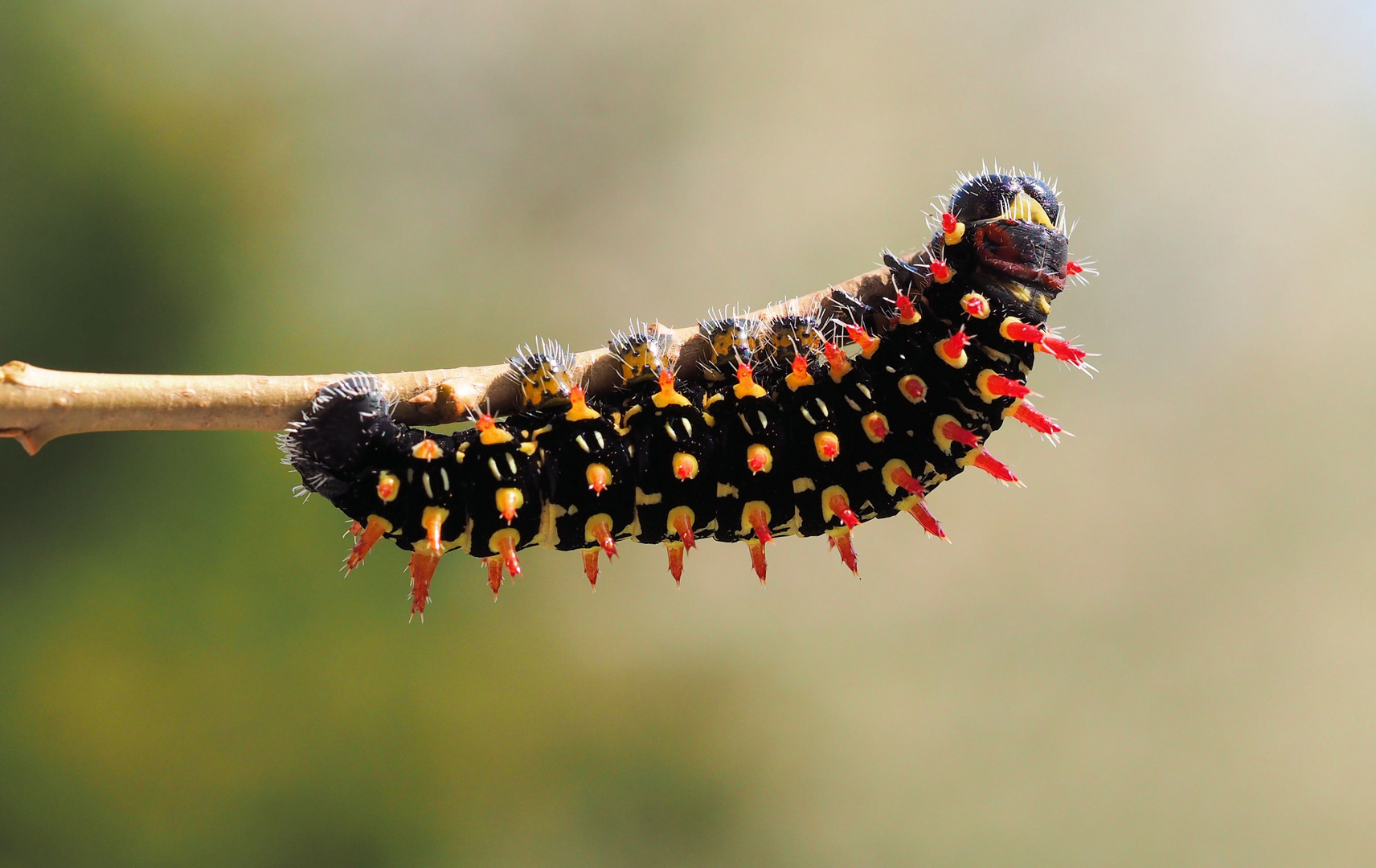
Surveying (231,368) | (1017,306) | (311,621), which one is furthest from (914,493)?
(231,368)

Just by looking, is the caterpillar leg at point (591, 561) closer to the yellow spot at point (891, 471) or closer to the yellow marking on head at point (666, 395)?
the yellow marking on head at point (666, 395)

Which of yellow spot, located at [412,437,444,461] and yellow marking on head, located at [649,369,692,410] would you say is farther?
yellow marking on head, located at [649,369,692,410]

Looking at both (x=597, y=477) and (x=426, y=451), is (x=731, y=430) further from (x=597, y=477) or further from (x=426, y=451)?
(x=426, y=451)

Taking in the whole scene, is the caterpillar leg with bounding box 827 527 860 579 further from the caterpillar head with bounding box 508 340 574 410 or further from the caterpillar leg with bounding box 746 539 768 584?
the caterpillar head with bounding box 508 340 574 410

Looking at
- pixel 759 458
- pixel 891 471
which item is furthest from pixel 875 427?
pixel 759 458

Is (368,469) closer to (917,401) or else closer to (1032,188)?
(917,401)

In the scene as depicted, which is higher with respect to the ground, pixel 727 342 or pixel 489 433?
pixel 727 342

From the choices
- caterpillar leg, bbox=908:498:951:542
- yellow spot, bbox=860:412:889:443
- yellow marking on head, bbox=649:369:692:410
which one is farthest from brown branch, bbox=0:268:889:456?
caterpillar leg, bbox=908:498:951:542

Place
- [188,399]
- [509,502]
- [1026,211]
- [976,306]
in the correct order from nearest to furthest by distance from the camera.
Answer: [188,399] < [509,502] < [976,306] < [1026,211]
